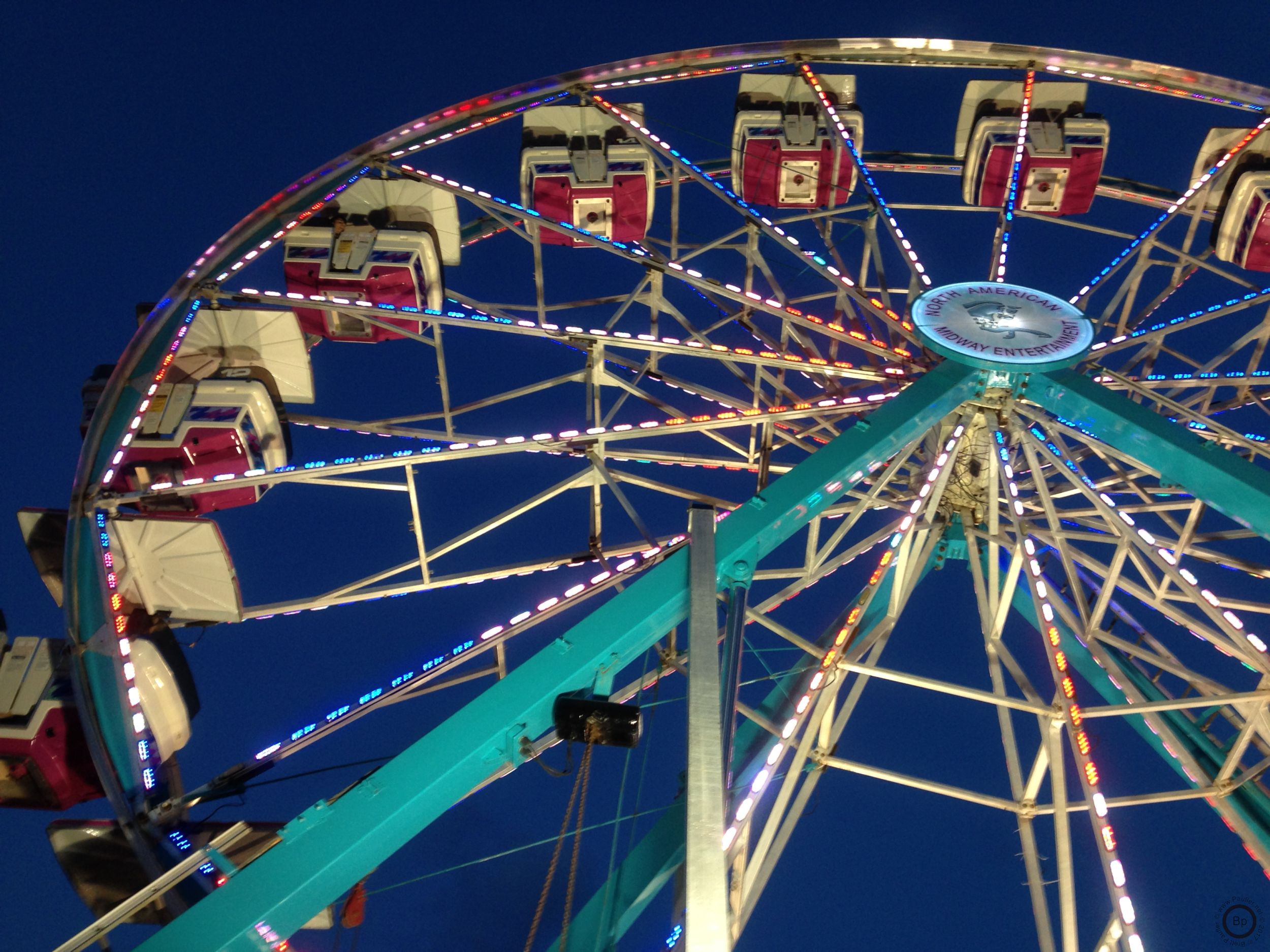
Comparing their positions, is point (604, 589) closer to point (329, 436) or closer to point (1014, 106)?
point (329, 436)

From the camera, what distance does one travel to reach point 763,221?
11.8m

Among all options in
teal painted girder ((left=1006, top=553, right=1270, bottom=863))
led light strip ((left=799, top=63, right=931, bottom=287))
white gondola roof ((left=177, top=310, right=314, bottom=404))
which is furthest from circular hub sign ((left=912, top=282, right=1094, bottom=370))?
white gondola roof ((left=177, top=310, right=314, bottom=404))

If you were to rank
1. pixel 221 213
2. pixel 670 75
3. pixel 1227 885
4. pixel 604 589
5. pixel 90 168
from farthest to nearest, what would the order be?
pixel 221 213 → pixel 90 168 → pixel 1227 885 → pixel 670 75 → pixel 604 589

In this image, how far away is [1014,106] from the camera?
1473 centimetres

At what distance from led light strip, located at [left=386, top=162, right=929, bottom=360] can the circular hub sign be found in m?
0.43

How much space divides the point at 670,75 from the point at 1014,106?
461 cm

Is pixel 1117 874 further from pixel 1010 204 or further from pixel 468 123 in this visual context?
pixel 468 123

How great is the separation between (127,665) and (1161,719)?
8208mm

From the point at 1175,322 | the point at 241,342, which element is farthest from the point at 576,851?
the point at 1175,322

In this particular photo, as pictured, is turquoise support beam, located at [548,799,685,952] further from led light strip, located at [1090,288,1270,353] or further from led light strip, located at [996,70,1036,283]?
led light strip, located at [996,70,1036,283]

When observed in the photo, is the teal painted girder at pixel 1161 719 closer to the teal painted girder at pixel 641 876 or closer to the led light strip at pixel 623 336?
the teal painted girder at pixel 641 876

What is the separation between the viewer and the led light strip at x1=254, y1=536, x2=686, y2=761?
28.6 ft

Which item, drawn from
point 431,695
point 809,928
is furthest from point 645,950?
point 431,695

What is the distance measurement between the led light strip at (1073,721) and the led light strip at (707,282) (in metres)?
1.30
